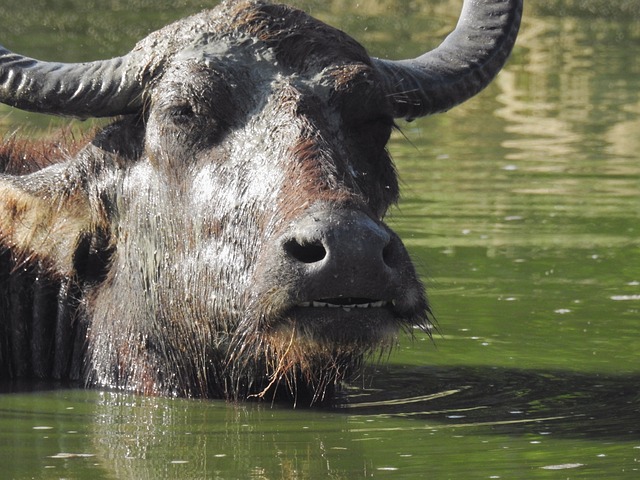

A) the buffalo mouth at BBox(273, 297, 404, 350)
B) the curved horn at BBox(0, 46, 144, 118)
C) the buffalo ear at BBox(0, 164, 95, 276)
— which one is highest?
the curved horn at BBox(0, 46, 144, 118)

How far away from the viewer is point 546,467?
27.8 feet

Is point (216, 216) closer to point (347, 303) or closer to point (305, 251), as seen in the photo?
point (305, 251)

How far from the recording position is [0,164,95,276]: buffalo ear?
10.4 metres

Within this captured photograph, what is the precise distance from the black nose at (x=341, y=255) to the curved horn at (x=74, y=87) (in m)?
1.95

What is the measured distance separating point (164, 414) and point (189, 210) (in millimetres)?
1181

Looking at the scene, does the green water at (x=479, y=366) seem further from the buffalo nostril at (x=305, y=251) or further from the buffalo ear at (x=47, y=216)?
the buffalo nostril at (x=305, y=251)

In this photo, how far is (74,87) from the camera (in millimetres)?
10328

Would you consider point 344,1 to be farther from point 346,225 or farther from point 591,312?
point 346,225

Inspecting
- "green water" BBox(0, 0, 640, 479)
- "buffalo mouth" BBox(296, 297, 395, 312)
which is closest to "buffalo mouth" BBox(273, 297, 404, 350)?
"buffalo mouth" BBox(296, 297, 395, 312)

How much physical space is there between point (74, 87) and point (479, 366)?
127 inches

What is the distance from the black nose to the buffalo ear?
212 cm

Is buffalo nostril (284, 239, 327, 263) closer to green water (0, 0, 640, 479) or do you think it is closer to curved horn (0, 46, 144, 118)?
green water (0, 0, 640, 479)

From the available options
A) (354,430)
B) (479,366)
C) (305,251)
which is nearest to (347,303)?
(305,251)

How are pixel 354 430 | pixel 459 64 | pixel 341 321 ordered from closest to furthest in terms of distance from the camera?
pixel 341 321
pixel 354 430
pixel 459 64
